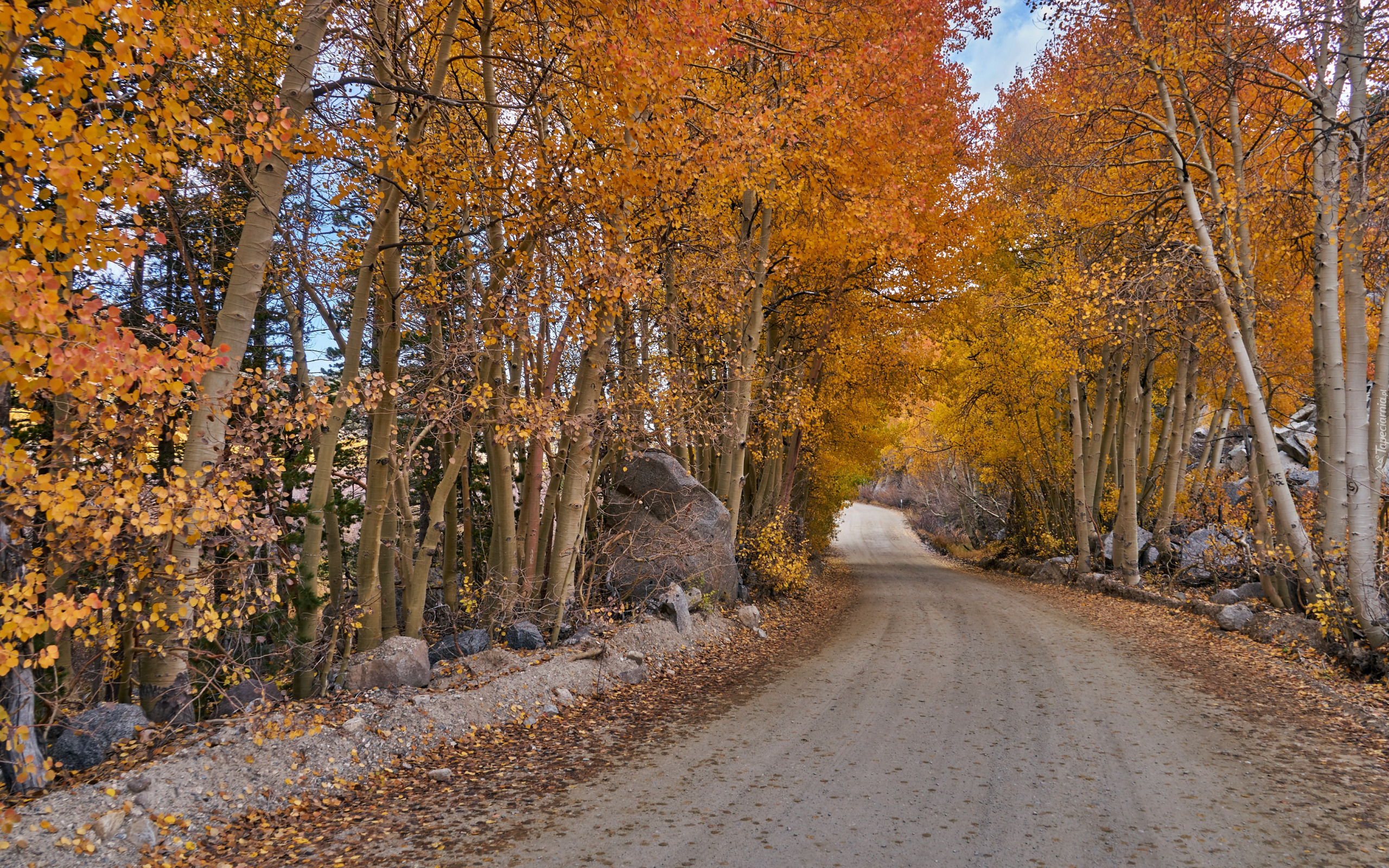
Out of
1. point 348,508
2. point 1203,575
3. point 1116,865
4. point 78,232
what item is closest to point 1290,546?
point 1203,575

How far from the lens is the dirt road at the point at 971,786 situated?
3.64m

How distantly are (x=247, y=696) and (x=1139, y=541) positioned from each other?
645 inches

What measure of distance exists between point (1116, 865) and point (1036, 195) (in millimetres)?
13290

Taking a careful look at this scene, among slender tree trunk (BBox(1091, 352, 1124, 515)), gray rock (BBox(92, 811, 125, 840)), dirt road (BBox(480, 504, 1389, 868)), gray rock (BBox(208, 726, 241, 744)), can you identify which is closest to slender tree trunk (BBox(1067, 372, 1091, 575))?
slender tree trunk (BBox(1091, 352, 1124, 515))

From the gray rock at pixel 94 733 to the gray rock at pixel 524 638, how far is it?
137 inches

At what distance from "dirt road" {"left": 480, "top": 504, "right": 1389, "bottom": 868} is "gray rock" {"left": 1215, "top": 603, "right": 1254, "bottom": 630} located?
2.88m

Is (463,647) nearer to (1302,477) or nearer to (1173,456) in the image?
(1173,456)

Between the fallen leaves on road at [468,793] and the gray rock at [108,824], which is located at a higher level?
the gray rock at [108,824]

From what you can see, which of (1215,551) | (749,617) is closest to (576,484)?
(749,617)

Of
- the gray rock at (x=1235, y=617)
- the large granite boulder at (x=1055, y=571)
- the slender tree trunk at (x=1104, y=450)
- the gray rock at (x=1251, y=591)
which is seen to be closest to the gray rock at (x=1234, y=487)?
the slender tree trunk at (x=1104, y=450)

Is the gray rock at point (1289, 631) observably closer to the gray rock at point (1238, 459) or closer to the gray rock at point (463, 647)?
the gray rock at point (463, 647)

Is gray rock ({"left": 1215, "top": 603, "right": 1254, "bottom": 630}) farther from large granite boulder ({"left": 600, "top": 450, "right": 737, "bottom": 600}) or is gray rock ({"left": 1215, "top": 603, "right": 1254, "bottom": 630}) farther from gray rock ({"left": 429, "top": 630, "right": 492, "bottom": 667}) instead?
gray rock ({"left": 429, "top": 630, "right": 492, "bottom": 667})

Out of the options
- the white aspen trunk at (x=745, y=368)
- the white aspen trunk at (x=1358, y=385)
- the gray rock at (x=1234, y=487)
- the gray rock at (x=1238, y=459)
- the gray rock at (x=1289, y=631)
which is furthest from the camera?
the gray rock at (x=1238, y=459)

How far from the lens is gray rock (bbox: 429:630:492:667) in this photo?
736cm
